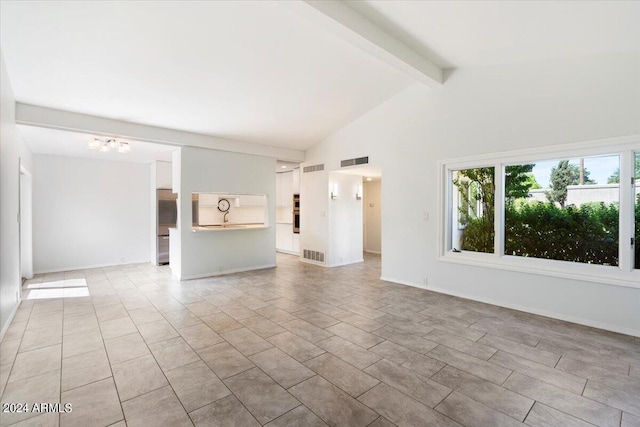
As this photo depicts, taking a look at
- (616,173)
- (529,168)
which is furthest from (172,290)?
(616,173)

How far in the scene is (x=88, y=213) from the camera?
285 inches

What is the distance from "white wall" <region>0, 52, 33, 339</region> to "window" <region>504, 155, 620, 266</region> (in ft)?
21.2

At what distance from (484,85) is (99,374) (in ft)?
19.3

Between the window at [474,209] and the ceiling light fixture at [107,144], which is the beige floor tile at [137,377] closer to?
the ceiling light fixture at [107,144]

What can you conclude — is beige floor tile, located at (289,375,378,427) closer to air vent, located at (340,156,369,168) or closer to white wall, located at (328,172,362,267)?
air vent, located at (340,156,369,168)

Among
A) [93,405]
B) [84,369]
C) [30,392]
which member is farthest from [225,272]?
[93,405]

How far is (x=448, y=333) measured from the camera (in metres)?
3.47

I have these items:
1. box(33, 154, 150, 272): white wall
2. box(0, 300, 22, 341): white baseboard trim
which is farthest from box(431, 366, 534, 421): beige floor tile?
box(33, 154, 150, 272): white wall

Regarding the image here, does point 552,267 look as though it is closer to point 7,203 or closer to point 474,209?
point 474,209

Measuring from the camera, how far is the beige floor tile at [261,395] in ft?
6.98

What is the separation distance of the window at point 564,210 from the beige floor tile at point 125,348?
5.08 metres

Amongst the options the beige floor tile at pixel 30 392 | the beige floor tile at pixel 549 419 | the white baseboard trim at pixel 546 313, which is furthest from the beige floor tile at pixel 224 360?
the white baseboard trim at pixel 546 313

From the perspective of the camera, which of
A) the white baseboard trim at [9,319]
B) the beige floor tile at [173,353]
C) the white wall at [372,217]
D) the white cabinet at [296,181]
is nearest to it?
the beige floor tile at [173,353]

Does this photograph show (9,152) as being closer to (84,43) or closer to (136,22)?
(84,43)
